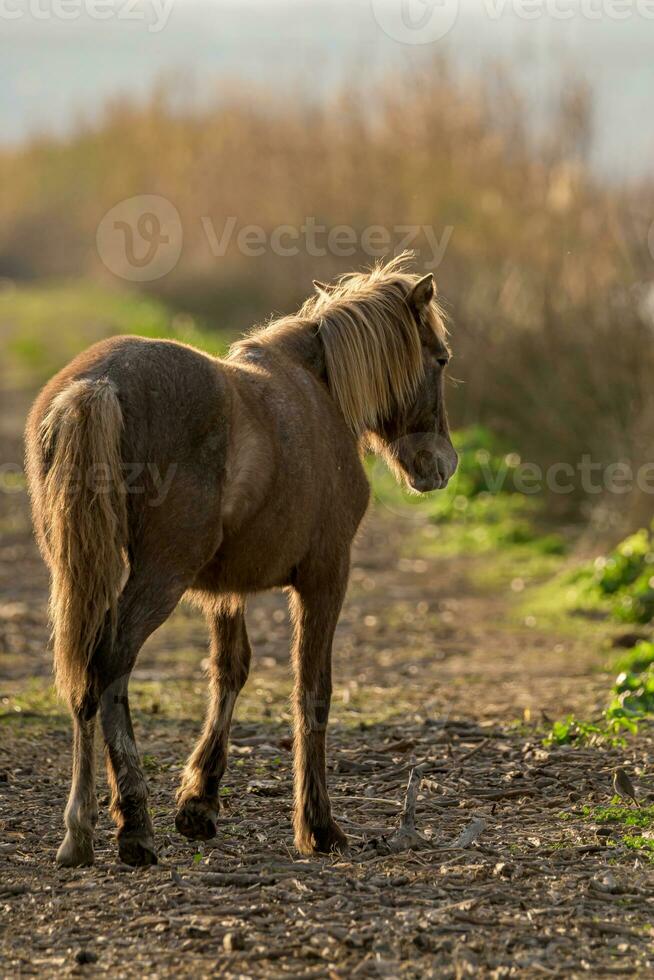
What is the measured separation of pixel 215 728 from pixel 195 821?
1.42 feet

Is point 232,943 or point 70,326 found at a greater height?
point 232,943

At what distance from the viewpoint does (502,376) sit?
14.0 m

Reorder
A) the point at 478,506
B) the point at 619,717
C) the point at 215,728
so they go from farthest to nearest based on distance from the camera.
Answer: the point at 478,506 → the point at 619,717 → the point at 215,728

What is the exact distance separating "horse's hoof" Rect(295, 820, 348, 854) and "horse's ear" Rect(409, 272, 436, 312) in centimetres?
215

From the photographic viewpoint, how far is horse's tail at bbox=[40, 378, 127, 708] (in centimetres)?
425

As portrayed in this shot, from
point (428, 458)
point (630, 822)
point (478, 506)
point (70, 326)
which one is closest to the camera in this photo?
point (630, 822)

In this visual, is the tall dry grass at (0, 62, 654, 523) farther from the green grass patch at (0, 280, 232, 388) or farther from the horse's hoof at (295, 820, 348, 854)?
the horse's hoof at (295, 820, 348, 854)

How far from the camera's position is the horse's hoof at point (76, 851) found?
4.52 meters

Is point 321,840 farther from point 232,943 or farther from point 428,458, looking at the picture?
point 428,458

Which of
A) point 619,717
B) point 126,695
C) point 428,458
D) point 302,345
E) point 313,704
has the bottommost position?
point 619,717

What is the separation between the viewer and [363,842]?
4.95 metres

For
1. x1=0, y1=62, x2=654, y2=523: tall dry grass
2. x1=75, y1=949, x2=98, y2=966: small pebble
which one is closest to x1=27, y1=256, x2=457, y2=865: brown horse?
x1=75, y1=949, x2=98, y2=966: small pebble

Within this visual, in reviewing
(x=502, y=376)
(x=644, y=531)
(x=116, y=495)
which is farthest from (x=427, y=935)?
(x=502, y=376)

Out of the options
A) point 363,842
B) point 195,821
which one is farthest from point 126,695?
point 363,842
